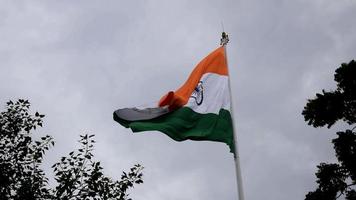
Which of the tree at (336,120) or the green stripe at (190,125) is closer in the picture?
the green stripe at (190,125)

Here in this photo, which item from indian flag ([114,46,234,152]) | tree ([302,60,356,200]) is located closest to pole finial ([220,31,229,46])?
indian flag ([114,46,234,152])

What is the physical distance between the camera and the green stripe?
11953 mm

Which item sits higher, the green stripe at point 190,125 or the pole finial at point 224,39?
the pole finial at point 224,39

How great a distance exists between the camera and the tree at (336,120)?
17.7 meters

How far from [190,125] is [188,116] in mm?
282

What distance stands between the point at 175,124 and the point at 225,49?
2905mm

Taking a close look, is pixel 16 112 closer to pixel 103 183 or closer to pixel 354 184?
pixel 103 183

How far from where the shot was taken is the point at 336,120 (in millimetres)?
19062

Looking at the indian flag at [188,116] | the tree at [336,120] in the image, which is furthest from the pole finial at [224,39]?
the tree at [336,120]

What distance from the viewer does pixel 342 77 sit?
756 inches

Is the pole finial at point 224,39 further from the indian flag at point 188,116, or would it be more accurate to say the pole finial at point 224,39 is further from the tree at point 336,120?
the tree at point 336,120

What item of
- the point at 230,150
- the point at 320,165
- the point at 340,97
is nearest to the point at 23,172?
the point at 230,150

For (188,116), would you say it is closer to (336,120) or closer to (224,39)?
(224,39)

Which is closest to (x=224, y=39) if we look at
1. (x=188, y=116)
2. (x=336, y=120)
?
(x=188, y=116)
